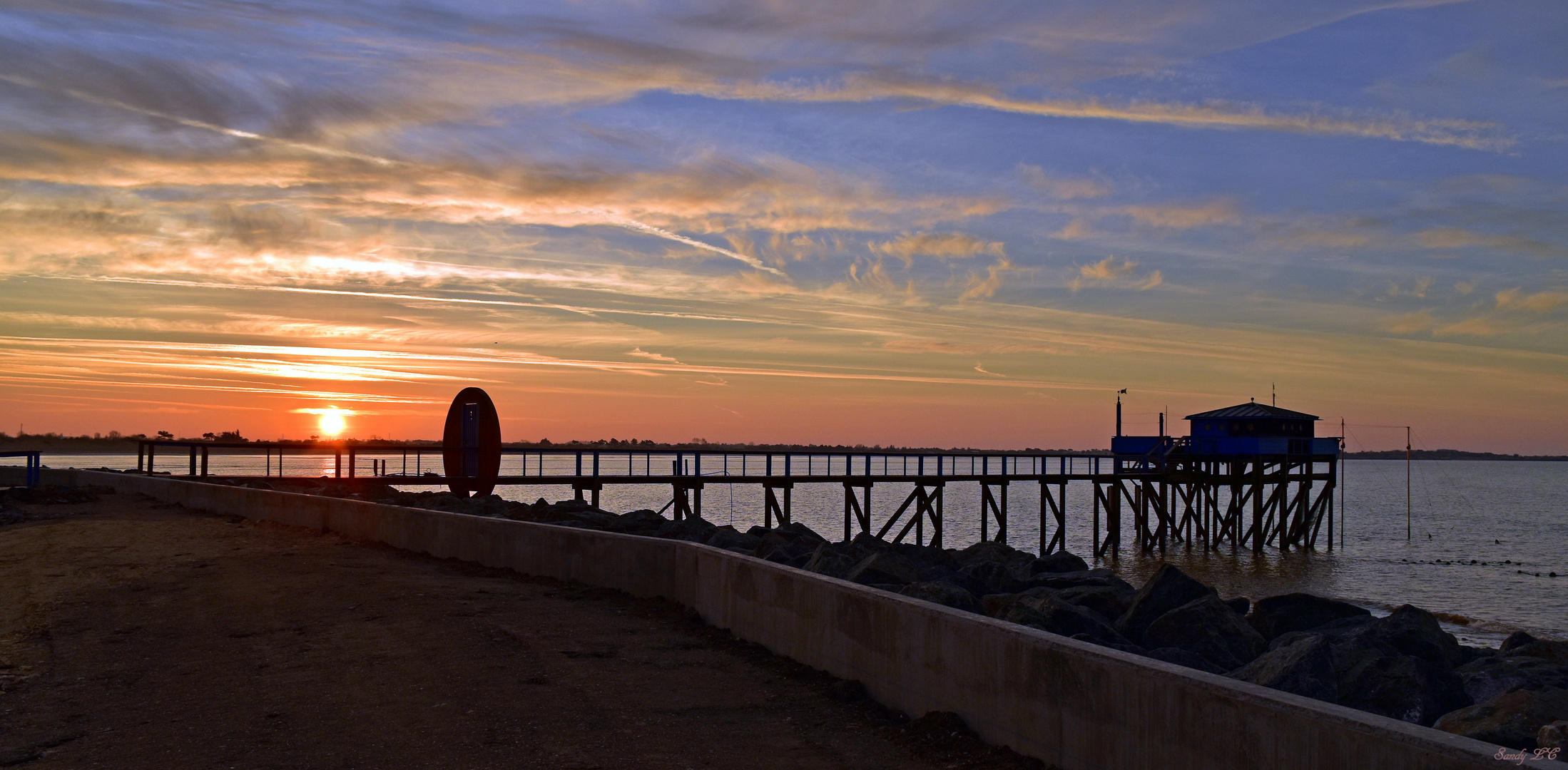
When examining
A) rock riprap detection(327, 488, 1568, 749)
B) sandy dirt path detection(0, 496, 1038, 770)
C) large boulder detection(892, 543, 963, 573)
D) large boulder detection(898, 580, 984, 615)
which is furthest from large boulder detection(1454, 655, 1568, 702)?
large boulder detection(892, 543, 963, 573)

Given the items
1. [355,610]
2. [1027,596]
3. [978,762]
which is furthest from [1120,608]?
[355,610]

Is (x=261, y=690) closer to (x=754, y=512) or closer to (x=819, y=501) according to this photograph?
(x=754, y=512)

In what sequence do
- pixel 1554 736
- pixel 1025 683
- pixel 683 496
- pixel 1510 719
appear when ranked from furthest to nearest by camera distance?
pixel 683 496, pixel 1510 719, pixel 1025 683, pixel 1554 736

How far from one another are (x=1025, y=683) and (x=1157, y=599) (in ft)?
19.5

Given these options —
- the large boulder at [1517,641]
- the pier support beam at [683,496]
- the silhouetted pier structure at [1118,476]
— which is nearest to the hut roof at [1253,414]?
the silhouetted pier structure at [1118,476]

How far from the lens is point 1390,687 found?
8.42 meters

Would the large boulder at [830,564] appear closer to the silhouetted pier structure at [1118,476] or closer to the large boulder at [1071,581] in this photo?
the large boulder at [1071,581]

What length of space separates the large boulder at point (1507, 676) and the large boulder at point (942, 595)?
4217 mm

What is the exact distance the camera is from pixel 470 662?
878 cm

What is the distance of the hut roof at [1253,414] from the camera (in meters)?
44.3

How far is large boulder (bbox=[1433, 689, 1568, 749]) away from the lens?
655cm

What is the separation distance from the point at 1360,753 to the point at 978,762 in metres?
2.29

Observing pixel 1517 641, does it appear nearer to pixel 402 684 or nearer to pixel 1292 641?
pixel 1292 641

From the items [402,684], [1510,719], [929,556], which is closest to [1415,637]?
[1510,719]
